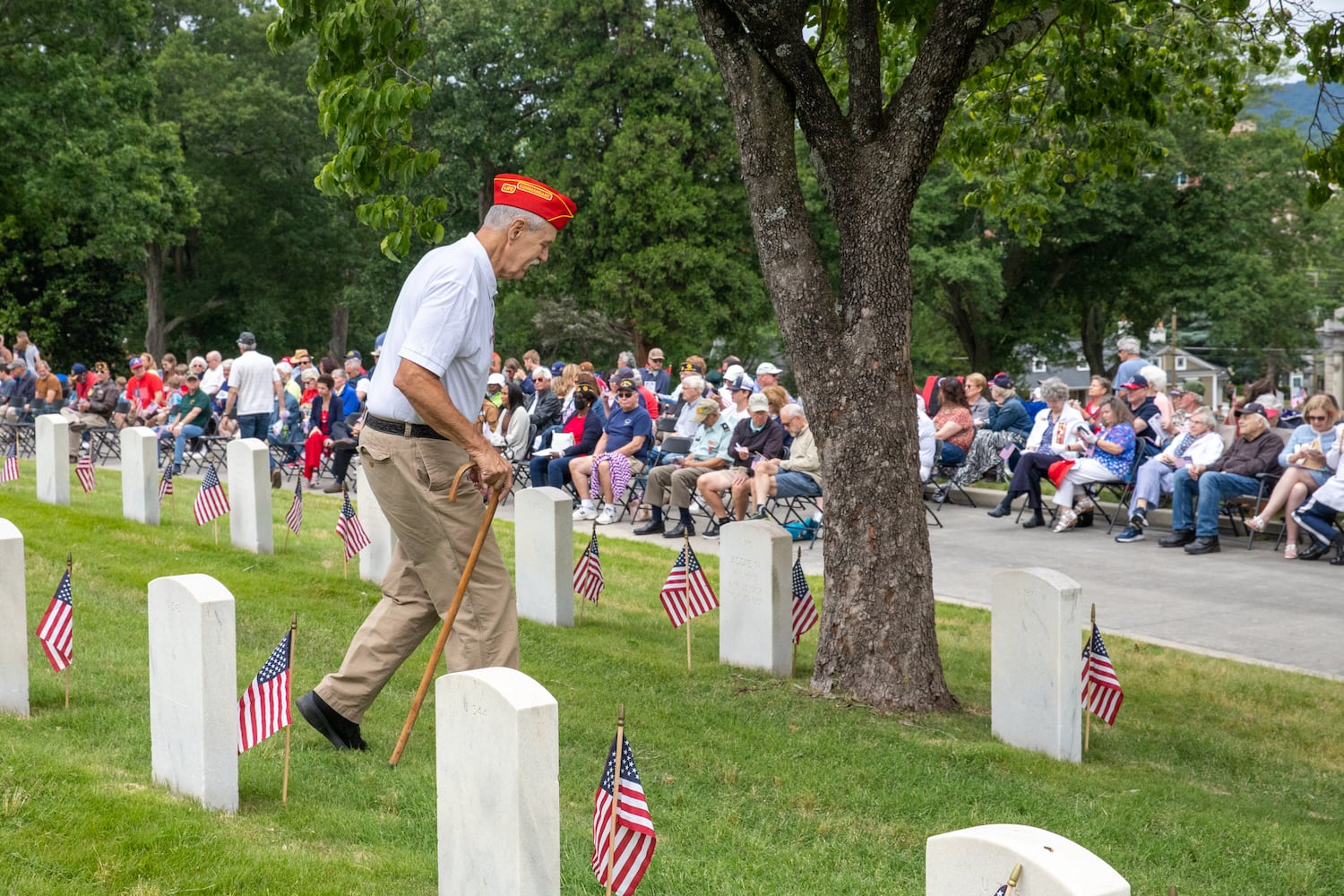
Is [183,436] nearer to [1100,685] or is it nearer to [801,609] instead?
[801,609]

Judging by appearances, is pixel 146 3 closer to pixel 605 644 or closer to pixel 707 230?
pixel 707 230

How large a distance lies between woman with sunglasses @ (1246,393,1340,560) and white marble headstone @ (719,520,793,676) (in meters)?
7.42

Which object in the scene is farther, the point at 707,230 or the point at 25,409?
the point at 707,230

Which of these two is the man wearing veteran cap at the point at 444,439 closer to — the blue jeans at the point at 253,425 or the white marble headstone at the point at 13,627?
the white marble headstone at the point at 13,627

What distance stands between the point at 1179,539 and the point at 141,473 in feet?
36.3

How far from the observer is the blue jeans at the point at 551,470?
17031 mm

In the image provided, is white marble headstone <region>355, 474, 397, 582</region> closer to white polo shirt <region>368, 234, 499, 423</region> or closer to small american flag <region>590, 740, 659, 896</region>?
white polo shirt <region>368, 234, 499, 423</region>

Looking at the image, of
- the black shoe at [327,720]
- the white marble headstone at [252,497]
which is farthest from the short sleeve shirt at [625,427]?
the black shoe at [327,720]

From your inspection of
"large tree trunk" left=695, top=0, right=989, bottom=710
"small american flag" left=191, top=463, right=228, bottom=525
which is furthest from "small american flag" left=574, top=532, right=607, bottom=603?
"small american flag" left=191, top=463, right=228, bottom=525

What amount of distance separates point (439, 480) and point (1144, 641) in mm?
6268

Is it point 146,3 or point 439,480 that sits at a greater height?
point 146,3

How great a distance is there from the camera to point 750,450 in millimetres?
15102

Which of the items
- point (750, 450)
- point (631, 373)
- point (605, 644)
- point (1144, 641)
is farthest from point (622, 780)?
point (631, 373)

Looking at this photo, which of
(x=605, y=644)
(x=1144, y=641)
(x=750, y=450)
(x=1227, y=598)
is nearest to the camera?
(x=605, y=644)
